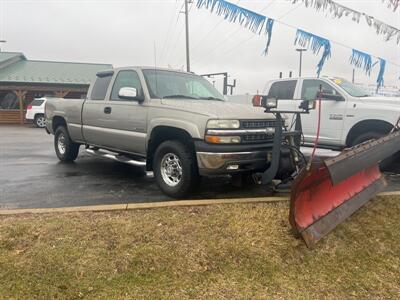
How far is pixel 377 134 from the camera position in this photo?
752 centimetres

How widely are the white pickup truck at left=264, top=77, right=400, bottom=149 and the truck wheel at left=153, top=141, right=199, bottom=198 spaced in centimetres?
291

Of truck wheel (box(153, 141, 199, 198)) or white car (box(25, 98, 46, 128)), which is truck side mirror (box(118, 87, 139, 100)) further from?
white car (box(25, 98, 46, 128))

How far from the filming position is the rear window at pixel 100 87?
704cm

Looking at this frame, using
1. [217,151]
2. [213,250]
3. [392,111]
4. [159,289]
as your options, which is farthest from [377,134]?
[159,289]

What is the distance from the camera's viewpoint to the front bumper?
193 inches

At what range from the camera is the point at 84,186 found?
251 inches

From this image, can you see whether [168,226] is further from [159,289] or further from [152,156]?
[152,156]

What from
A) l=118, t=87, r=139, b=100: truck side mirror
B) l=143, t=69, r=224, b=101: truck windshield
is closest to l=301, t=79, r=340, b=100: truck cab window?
l=143, t=69, r=224, b=101: truck windshield

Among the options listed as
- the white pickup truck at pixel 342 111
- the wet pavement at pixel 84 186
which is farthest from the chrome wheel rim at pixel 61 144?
the white pickup truck at pixel 342 111

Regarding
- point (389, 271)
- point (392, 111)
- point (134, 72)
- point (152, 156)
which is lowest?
point (389, 271)

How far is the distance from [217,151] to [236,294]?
1.96 meters

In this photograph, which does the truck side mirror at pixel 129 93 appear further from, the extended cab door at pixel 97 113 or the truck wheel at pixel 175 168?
the extended cab door at pixel 97 113

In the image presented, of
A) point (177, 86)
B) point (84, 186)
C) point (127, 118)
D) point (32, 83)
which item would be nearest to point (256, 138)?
point (177, 86)

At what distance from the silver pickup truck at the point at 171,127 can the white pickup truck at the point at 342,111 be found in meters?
2.38
